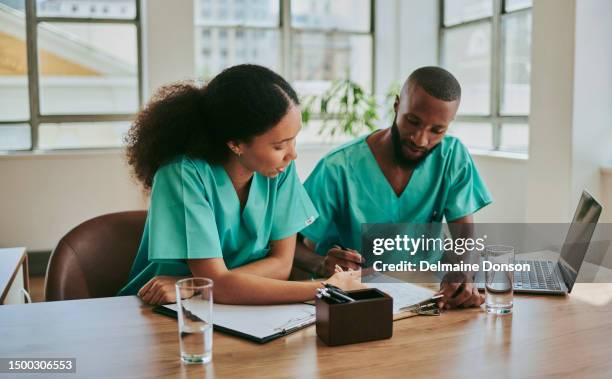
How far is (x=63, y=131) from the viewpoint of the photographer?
4.69 metres

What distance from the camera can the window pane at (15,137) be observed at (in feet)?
15.0

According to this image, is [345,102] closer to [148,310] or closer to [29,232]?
[29,232]

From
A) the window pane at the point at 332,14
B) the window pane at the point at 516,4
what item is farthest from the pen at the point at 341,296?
the window pane at the point at 332,14

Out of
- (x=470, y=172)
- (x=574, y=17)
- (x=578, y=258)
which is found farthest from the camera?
(x=574, y=17)

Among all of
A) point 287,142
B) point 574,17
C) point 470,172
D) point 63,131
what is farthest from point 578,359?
point 63,131

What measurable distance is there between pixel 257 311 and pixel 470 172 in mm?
999

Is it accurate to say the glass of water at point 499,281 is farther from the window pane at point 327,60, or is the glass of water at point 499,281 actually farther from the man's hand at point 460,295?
the window pane at point 327,60

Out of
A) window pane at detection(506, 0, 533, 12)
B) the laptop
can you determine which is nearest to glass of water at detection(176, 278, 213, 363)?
the laptop

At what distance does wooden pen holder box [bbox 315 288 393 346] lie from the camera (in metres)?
1.15

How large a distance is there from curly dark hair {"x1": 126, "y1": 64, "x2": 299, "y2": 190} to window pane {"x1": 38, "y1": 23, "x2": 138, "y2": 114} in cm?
331

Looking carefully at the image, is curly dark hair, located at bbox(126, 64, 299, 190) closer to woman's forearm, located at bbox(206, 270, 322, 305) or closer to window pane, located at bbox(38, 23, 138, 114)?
woman's forearm, located at bbox(206, 270, 322, 305)

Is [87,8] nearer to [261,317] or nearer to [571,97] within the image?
[571,97]

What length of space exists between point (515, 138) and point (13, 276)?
349 cm

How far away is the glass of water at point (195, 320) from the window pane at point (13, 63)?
13.1ft
